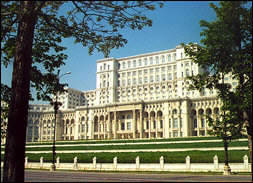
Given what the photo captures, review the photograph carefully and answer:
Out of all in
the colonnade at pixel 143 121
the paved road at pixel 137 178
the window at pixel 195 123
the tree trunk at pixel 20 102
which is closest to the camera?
the tree trunk at pixel 20 102

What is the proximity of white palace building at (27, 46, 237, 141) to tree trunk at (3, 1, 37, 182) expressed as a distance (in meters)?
79.4

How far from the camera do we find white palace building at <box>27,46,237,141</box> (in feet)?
324

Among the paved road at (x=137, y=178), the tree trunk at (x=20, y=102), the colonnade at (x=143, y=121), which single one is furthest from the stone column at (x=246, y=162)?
the colonnade at (x=143, y=121)

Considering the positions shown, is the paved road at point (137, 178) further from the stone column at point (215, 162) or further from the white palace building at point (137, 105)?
the white palace building at point (137, 105)

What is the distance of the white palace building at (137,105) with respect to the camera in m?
98.7

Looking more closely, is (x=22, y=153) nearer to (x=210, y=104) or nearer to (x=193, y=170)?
(x=193, y=170)

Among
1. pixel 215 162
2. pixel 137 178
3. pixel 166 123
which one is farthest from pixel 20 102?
pixel 166 123

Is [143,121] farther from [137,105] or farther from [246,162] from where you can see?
[246,162]

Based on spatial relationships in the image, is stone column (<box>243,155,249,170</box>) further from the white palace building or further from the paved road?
the white palace building

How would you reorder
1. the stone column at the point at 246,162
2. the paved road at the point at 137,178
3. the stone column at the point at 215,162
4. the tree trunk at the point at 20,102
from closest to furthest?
the tree trunk at the point at 20,102 < the paved road at the point at 137,178 < the stone column at the point at 246,162 < the stone column at the point at 215,162

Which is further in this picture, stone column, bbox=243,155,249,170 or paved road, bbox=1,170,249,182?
stone column, bbox=243,155,249,170

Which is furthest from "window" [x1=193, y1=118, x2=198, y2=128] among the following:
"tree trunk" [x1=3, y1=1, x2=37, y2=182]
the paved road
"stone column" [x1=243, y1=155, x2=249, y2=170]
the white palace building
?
"tree trunk" [x1=3, y1=1, x2=37, y2=182]

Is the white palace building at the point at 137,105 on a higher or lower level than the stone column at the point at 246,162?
higher

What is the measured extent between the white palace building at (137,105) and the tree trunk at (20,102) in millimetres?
79411
